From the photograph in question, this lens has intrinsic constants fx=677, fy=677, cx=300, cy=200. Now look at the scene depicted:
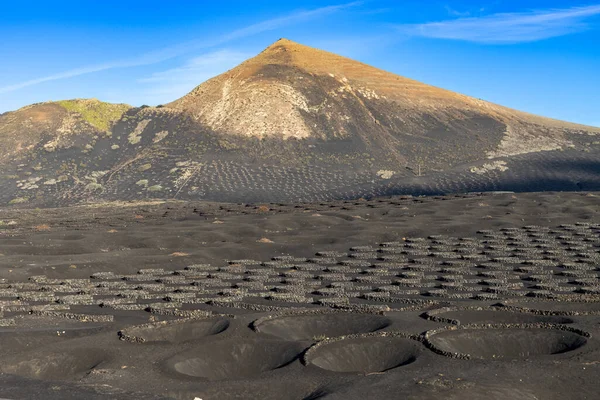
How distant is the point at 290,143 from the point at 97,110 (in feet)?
81.8

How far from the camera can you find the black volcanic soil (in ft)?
31.1

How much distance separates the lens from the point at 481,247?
24.7 meters

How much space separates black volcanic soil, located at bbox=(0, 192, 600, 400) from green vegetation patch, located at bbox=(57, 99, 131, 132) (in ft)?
171

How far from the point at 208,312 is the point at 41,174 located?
5782 centimetres

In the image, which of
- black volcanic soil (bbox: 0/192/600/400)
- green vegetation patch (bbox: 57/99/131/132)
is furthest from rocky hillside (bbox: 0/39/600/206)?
black volcanic soil (bbox: 0/192/600/400)

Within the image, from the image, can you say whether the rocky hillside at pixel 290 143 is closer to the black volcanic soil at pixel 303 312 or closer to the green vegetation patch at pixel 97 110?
the green vegetation patch at pixel 97 110

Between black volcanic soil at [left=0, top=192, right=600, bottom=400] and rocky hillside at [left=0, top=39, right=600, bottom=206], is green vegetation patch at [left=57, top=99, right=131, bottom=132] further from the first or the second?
black volcanic soil at [left=0, top=192, right=600, bottom=400]

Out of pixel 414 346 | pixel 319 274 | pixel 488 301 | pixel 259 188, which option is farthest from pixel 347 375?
pixel 259 188

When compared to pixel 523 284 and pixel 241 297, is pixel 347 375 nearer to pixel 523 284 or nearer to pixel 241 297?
pixel 241 297

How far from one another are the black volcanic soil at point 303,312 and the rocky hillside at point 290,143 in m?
31.6

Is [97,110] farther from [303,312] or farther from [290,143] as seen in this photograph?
[303,312]

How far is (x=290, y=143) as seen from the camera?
72.4m

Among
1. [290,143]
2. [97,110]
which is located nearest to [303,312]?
[290,143]

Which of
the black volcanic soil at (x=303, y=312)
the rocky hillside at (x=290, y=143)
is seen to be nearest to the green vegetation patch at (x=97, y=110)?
the rocky hillside at (x=290, y=143)
